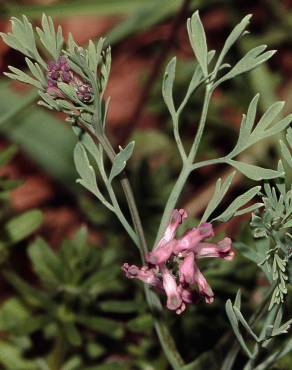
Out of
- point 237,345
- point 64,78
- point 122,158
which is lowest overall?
point 237,345

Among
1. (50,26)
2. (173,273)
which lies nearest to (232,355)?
(173,273)

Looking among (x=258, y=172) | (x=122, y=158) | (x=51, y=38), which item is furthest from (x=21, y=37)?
(x=258, y=172)

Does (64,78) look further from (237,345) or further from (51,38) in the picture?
(237,345)

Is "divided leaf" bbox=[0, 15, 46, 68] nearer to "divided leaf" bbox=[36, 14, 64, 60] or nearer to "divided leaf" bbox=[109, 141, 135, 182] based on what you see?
"divided leaf" bbox=[36, 14, 64, 60]

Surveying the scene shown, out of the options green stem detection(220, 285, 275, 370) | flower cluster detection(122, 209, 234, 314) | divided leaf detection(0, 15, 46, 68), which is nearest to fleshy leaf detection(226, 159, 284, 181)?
flower cluster detection(122, 209, 234, 314)

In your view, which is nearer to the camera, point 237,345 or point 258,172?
point 258,172

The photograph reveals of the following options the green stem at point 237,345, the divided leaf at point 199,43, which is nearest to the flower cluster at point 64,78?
the divided leaf at point 199,43

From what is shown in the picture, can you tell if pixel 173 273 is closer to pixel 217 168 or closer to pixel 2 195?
pixel 2 195

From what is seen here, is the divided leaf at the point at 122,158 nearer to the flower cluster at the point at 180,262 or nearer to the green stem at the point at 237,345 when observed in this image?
the flower cluster at the point at 180,262
